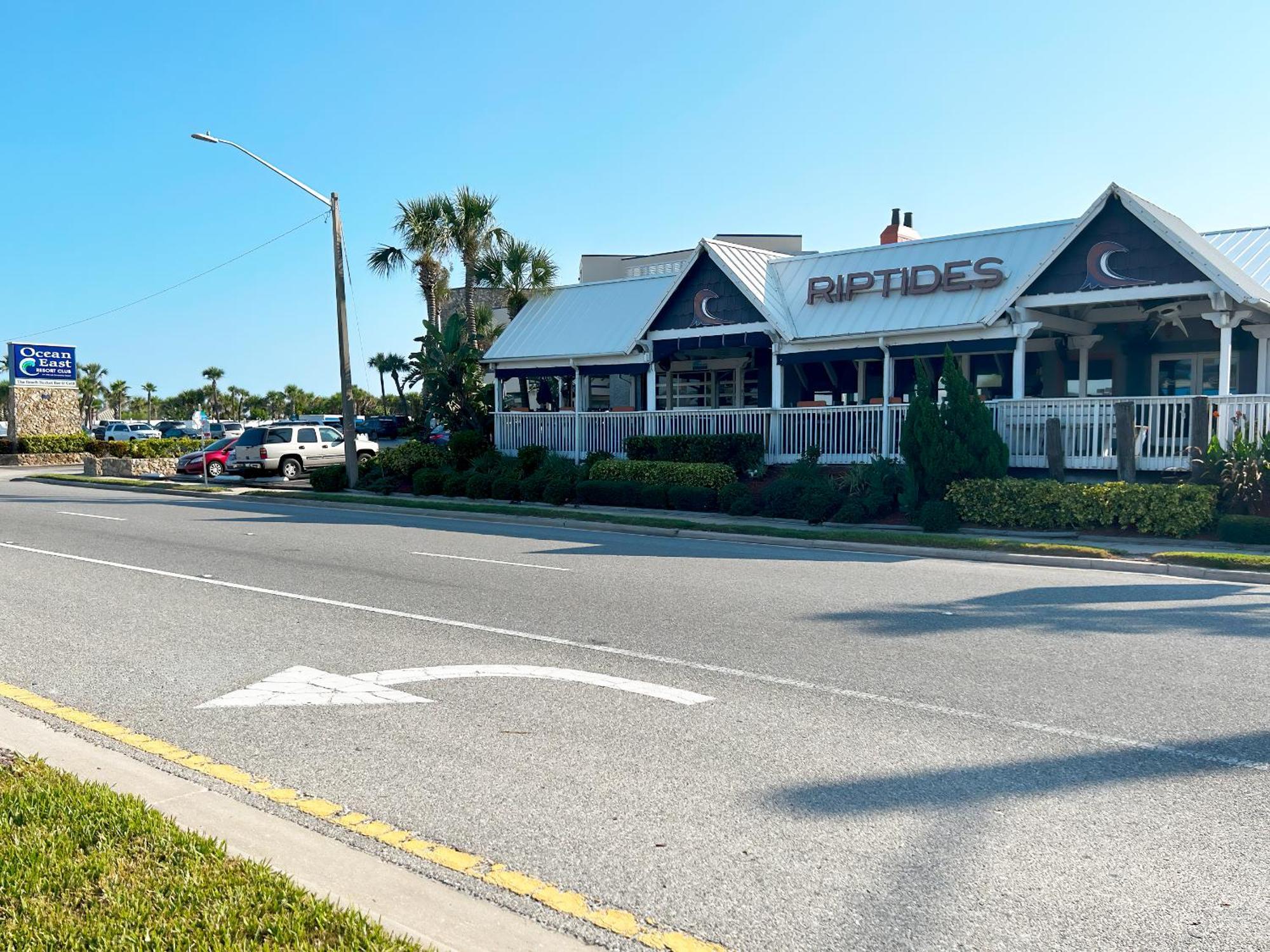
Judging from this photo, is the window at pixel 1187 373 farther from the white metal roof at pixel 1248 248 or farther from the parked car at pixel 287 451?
the parked car at pixel 287 451

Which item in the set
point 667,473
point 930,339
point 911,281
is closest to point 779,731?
point 667,473

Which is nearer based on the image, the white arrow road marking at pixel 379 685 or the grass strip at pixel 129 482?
the white arrow road marking at pixel 379 685

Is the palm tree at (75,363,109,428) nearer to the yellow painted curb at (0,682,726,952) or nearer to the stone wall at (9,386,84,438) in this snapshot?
the stone wall at (9,386,84,438)

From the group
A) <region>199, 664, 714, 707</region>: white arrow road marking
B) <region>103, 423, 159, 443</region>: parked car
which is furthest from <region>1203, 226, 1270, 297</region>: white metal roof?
<region>103, 423, 159, 443</region>: parked car

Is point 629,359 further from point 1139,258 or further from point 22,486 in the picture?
point 22,486

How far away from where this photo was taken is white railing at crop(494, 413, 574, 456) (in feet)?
88.0

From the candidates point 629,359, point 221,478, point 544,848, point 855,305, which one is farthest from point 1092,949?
point 221,478

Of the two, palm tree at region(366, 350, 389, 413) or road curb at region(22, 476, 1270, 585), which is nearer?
road curb at region(22, 476, 1270, 585)

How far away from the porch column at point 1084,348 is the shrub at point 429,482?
15.0 meters

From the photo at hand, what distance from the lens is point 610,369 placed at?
2688 cm

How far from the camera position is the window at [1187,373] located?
70.1ft

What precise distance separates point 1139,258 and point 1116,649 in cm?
1260

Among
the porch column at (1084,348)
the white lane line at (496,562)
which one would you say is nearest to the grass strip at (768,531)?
the white lane line at (496,562)

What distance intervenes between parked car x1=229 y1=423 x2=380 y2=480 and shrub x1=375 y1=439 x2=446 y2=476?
507 cm
